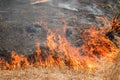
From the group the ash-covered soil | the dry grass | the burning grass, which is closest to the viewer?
the dry grass

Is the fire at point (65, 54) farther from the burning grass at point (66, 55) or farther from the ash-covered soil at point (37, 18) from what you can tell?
the ash-covered soil at point (37, 18)

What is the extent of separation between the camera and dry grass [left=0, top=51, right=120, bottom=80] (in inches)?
408

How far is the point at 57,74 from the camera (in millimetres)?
10680

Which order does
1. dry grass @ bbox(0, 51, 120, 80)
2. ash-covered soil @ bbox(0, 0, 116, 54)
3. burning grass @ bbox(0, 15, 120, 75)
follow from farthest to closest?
ash-covered soil @ bbox(0, 0, 116, 54), burning grass @ bbox(0, 15, 120, 75), dry grass @ bbox(0, 51, 120, 80)

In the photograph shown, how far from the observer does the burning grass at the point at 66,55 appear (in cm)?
1127

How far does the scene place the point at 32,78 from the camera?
10.3m

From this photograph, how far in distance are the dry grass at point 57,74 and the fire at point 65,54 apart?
12.3 inches

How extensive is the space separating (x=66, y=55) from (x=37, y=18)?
3.31 meters

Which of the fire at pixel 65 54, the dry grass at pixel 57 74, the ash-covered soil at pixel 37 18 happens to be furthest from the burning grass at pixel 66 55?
the ash-covered soil at pixel 37 18

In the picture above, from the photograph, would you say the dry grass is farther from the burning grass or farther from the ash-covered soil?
the ash-covered soil

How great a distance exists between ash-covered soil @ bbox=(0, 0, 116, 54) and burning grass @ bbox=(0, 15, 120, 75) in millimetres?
395

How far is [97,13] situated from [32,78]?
7613 millimetres

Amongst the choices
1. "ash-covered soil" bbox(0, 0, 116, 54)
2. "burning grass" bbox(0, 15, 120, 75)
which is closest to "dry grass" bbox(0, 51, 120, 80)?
"burning grass" bbox(0, 15, 120, 75)

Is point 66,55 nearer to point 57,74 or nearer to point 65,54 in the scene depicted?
point 65,54
